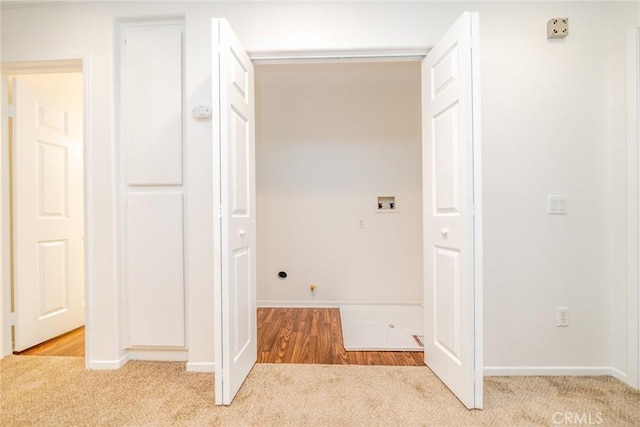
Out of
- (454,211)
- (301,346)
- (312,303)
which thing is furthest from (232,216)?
(312,303)

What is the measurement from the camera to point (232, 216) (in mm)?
1641

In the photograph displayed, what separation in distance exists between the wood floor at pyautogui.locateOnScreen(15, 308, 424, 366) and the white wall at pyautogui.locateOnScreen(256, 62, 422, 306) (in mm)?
606

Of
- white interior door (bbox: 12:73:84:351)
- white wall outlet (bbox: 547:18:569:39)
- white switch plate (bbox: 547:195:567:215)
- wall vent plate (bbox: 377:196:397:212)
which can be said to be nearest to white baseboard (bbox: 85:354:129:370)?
white interior door (bbox: 12:73:84:351)

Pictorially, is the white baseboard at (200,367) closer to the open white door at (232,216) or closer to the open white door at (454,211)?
the open white door at (232,216)

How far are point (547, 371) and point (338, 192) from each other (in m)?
2.42

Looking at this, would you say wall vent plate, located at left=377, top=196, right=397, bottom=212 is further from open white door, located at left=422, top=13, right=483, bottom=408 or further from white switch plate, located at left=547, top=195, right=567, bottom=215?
white switch plate, located at left=547, top=195, right=567, bottom=215

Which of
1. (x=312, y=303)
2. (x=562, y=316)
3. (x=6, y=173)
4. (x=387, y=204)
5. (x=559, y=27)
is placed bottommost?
(x=312, y=303)

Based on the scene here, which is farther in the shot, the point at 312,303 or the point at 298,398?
the point at 312,303

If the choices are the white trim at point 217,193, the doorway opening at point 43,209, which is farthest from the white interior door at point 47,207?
the white trim at point 217,193

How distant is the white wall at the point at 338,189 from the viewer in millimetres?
3543

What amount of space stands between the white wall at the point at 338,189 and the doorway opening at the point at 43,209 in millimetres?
1742

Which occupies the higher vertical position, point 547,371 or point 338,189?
point 338,189

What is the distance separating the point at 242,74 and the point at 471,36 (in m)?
1.27

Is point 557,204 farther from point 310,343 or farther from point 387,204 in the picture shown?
point 310,343
